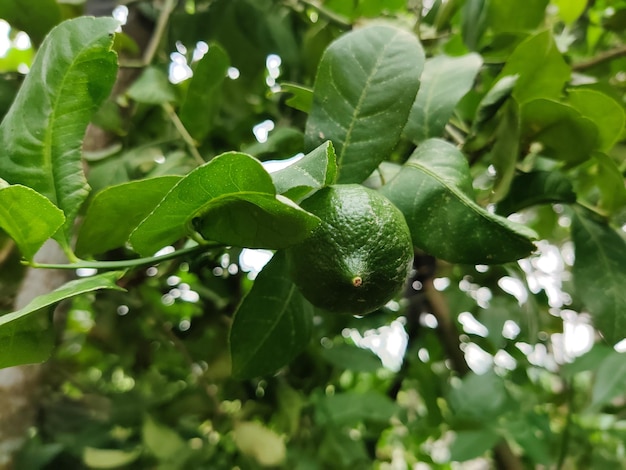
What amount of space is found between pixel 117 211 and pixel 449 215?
0.66 ft

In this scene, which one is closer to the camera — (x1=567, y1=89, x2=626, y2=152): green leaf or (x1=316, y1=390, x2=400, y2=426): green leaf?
(x1=567, y1=89, x2=626, y2=152): green leaf

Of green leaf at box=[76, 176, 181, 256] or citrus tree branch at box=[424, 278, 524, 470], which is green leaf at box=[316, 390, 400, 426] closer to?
citrus tree branch at box=[424, 278, 524, 470]

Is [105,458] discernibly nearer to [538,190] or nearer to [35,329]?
[35,329]

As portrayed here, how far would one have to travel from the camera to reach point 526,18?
60 centimetres

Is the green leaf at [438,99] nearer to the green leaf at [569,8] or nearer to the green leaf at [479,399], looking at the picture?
the green leaf at [569,8]

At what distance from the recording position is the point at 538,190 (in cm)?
46

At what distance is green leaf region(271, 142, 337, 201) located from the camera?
0.28 m

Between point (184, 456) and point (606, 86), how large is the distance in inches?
24.8

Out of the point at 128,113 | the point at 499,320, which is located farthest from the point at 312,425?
the point at 128,113

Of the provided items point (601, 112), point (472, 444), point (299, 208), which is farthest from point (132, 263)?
point (472, 444)

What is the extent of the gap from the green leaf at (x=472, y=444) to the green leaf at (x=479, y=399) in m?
0.02

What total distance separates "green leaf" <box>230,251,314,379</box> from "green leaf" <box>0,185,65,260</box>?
14 cm

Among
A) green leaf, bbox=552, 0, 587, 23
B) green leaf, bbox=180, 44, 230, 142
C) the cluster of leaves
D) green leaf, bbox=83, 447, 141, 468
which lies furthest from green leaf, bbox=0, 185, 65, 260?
green leaf, bbox=552, 0, 587, 23

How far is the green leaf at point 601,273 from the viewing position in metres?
0.45
